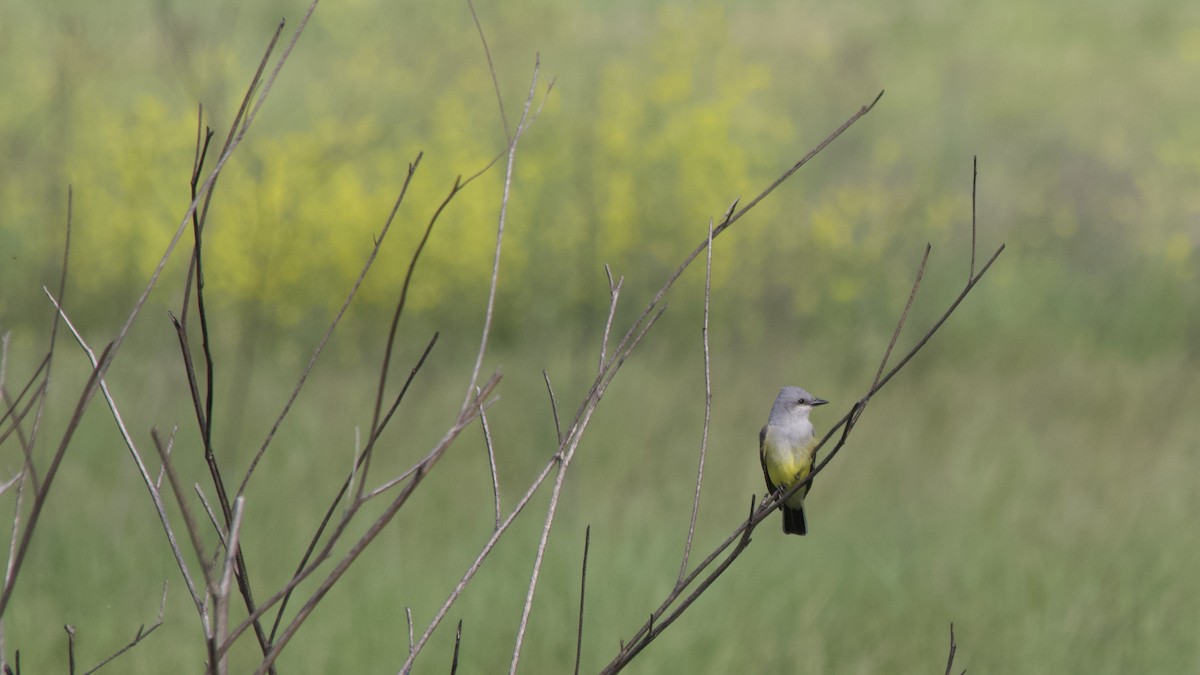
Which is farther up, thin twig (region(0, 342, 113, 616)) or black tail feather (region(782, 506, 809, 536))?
black tail feather (region(782, 506, 809, 536))

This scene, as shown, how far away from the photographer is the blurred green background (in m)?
4.02

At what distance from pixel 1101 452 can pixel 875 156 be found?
6792 millimetres

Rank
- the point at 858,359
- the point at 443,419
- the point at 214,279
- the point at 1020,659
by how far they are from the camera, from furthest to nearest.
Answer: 1. the point at 214,279
2. the point at 858,359
3. the point at 443,419
4. the point at 1020,659

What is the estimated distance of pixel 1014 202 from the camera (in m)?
12.3

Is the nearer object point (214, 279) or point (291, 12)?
point (214, 279)

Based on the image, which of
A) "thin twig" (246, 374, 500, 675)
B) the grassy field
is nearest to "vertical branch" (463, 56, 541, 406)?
"thin twig" (246, 374, 500, 675)

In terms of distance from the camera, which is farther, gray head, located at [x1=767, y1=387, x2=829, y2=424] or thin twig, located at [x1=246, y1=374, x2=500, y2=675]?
gray head, located at [x1=767, y1=387, x2=829, y2=424]

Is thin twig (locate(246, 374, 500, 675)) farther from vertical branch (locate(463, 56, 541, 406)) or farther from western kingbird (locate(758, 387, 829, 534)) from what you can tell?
western kingbird (locate(758, 387, 829, 534))

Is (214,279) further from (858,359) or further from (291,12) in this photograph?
(291,12)

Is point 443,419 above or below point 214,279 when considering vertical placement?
below

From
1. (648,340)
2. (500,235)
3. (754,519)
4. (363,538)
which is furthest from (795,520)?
(648,340)

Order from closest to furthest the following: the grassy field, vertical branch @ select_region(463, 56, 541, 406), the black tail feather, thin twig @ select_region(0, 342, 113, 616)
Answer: thin twig @ select_region(0, 342, 113, 616) → vertical branch @ select_region(463, 56, 541, 406) → the black tail feather → the grassy field

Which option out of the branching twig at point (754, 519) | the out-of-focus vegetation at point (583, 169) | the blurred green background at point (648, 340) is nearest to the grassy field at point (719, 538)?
the blurred green background at point (648, 340)

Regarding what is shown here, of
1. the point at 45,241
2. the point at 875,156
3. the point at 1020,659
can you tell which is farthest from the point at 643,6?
the point at 1020,659
